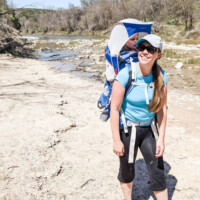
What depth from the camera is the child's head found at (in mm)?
1770

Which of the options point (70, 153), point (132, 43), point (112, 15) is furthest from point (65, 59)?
point (112, 15)

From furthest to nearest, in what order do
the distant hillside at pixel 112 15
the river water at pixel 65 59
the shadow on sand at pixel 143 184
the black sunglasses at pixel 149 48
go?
the distant hillside at pixel 112 15 → the river water at pixel 65 59 → the shadow on sand at pixel 143 184 → the black sunglasses at pixel 149 48

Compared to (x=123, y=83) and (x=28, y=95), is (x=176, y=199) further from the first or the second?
(x=28, y=95)

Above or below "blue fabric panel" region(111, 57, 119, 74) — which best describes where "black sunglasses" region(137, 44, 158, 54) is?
above

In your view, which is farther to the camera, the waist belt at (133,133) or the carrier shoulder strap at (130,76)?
the waist belt at (133,133)

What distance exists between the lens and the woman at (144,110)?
162 centimetres

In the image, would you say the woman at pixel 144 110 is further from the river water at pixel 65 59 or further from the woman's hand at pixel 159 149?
the river water at pixel 65 59

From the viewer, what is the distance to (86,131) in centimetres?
419

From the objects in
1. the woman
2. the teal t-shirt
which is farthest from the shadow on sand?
the teal t-shirt

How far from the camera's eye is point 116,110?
67.1 inches

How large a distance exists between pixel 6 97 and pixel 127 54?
16.0 ft

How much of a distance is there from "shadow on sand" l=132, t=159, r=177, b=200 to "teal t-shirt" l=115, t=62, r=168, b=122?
4.09 ft

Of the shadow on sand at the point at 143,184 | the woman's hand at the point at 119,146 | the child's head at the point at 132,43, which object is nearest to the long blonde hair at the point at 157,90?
the child's head at the point at 132,43

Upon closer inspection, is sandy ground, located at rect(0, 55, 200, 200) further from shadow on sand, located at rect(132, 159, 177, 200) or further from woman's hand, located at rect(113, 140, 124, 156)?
woman's hand, located at rect(113, 140, 124, 156)
